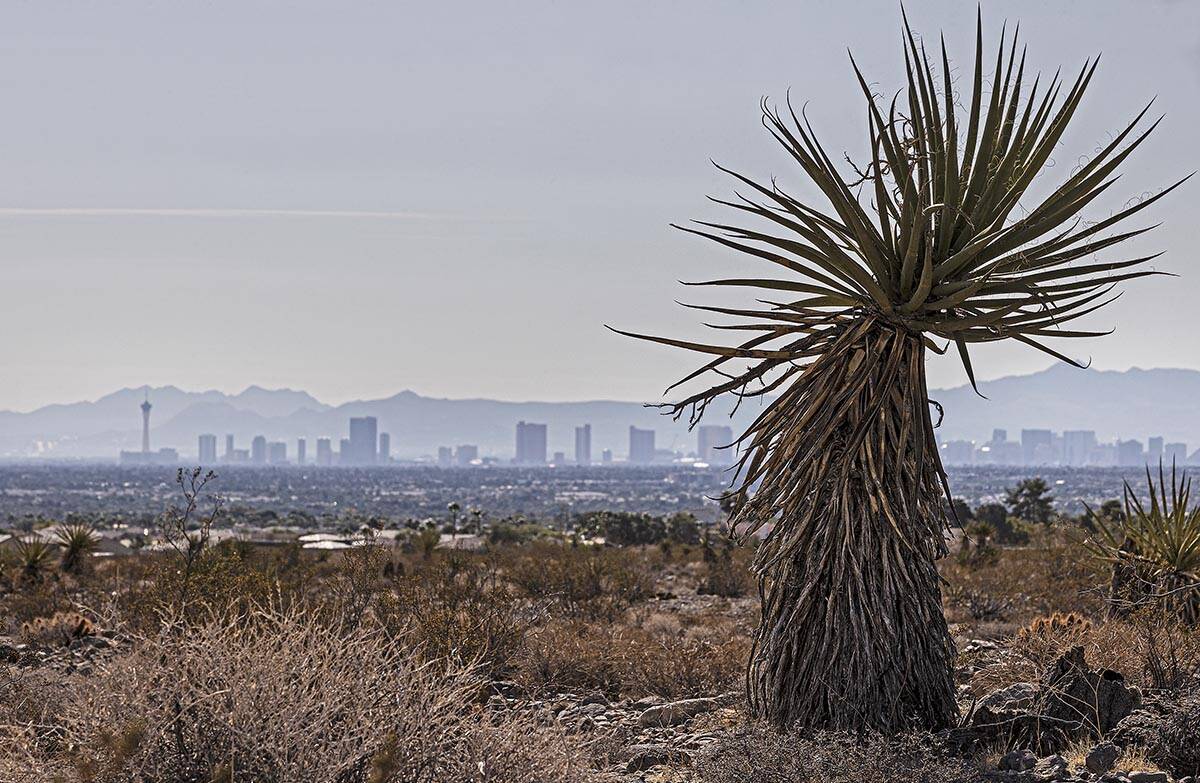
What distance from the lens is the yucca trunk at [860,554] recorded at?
7406mm

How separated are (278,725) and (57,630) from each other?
9605 mm

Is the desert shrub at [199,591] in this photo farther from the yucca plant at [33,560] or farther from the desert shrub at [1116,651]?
the yucca plant at [33,560]

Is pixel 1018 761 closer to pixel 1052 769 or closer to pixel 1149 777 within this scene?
pixel 1052 769

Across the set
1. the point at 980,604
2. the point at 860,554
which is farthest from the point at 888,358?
the point at 980,604

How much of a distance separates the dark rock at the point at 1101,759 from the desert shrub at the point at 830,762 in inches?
24.3

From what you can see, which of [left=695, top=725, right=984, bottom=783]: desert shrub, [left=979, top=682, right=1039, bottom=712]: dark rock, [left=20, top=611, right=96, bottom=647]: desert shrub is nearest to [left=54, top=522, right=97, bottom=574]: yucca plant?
[left=20, top=611, right=96, bottom=647]: desert shrub

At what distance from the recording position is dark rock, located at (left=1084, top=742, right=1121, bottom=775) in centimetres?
661

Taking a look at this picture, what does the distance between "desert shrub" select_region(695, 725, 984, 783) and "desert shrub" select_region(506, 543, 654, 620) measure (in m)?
8.42

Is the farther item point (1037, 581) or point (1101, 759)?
point (1037, 581)

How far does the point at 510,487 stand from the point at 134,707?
14979 cm

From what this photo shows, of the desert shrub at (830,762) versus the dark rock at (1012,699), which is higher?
the dark rock at (1012,699)

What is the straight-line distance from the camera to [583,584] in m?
17.7

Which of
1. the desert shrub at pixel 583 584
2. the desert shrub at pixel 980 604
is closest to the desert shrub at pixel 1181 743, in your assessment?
the desert shrub at pixel 980 604

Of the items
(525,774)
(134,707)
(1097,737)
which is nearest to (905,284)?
(1097,737)
